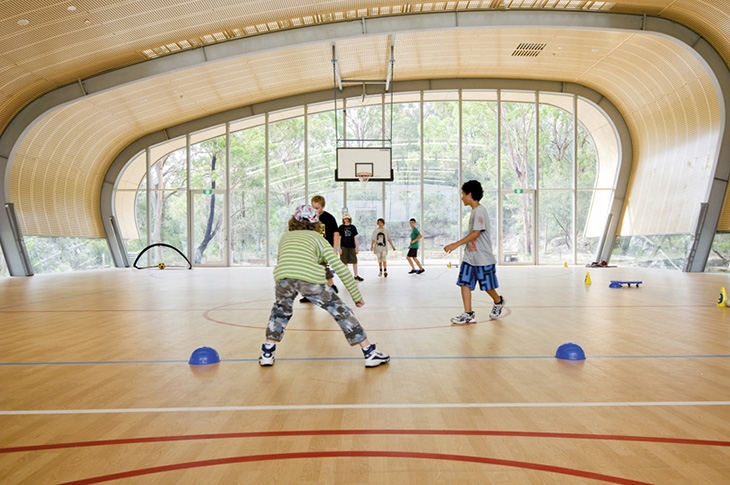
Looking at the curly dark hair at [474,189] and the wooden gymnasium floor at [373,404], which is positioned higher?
the curly dark hair at [474,189]

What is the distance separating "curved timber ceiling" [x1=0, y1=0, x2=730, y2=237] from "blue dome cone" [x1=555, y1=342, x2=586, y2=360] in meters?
12.6

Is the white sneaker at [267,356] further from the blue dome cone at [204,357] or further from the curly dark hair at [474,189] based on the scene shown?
the curly dark hair at [474,189]

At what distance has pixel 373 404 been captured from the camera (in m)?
3.78

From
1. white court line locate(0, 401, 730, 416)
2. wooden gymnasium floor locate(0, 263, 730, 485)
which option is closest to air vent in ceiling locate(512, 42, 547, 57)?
wooden gymnasium floor locate(0, 263, 730, 485)

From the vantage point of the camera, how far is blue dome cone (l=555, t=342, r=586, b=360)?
201 inches

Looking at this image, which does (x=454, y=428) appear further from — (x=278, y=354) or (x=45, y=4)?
(x=45, y=4)

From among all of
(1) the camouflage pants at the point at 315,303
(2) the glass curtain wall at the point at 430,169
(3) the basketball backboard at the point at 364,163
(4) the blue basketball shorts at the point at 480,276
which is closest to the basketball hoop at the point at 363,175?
(3) the basketball backboard at the point at 364,163

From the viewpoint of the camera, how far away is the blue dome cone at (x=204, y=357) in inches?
201

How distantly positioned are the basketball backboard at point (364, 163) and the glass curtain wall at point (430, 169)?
8.18 feet

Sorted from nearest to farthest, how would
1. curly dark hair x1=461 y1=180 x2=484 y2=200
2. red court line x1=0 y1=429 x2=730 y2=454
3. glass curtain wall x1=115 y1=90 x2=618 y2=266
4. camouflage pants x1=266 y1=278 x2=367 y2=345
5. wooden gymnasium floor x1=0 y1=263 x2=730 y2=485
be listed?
wooden gymnasium floor x1=0 y1=263 x2=730 y2=485, red court line x1=0 y1=429 x2=730 y2=454, camouflage pants x1=266 y1=278 x2=367 y2=345, curly dark hair x1=461 y1=180 x2=484 y2=200, glass curtain wall x1=115 y1=90 x2=618 y2=266

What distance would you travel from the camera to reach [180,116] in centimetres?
2475

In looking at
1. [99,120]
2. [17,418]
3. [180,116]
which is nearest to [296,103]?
[180,116]

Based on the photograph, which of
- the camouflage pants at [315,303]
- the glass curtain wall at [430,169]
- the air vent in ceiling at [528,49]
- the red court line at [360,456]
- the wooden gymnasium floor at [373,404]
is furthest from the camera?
the glass curtain wall at [430,169]

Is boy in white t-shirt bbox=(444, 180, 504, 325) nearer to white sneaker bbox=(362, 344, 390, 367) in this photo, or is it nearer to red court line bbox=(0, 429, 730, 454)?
white sneaker bbox=(362, 344, 390, 367)
